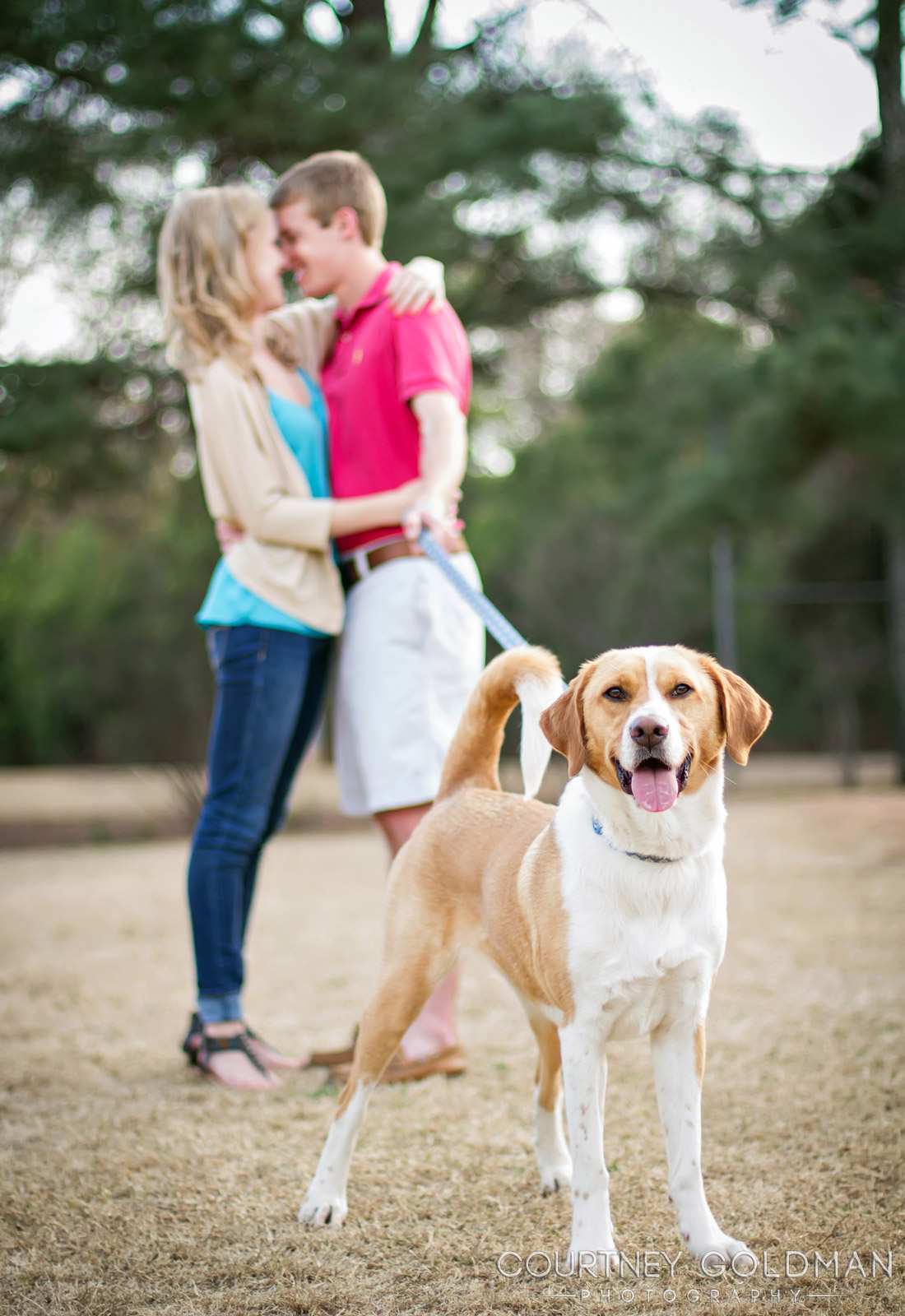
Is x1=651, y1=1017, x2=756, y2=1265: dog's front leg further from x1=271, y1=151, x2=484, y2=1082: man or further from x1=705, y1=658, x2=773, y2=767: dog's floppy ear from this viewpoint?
x1=271, y1=151, x2=484, y2=1082: man

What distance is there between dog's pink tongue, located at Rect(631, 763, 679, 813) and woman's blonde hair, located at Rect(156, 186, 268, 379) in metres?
1.91

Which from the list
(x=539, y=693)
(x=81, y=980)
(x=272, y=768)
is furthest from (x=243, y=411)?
(x=81, y=980)

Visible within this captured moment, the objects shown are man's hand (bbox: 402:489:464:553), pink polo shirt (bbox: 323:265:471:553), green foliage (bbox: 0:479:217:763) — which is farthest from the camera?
green foliage (bbox: 0:479:217:763)

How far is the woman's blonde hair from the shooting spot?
3.23 metres

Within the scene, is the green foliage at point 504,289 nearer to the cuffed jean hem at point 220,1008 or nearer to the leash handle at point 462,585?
the leash handle at point 462,585

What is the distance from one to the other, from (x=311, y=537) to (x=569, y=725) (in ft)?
4.29

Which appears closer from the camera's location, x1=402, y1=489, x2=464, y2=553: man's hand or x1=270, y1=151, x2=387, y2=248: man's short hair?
x1=402, y1=489, x2=464, y2=553: man's hand

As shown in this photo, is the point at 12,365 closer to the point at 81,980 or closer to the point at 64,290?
the point at 64,290

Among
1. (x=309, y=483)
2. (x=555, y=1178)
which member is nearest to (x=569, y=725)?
(x=555, y=1178)

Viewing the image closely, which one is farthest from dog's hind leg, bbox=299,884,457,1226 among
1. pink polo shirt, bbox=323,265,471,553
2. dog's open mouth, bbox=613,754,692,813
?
pink polo shirt, bbox=323,265,471,553

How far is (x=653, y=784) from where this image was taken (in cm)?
197

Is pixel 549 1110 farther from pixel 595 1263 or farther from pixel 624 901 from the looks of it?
pixel 624 901

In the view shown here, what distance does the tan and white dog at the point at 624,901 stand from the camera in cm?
200

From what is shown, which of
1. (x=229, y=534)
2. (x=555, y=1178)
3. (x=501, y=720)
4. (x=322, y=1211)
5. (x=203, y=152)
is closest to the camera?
(x=322, y=1211)
